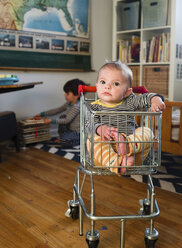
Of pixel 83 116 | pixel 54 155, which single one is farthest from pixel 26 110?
pixel 83 116

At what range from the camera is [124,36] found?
410 centimetres

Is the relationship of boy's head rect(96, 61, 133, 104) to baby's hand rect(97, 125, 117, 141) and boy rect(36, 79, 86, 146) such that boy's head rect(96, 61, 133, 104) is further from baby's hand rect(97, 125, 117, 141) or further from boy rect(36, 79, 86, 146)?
boy rect(36, 79, 86, 146)

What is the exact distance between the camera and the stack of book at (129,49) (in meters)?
3.85

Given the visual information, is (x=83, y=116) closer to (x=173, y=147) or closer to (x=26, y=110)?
(x=173, y=147)

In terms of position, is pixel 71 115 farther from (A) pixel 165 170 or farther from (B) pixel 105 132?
(B) pixel 105 132

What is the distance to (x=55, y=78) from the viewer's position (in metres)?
3.67

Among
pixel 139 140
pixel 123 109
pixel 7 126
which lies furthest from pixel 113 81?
pixel 7 126

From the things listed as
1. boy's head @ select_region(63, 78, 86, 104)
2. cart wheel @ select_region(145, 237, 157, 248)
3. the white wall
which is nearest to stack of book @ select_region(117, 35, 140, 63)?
the white wall

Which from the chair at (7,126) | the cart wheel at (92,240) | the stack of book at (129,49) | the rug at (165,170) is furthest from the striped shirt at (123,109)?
the stack of book at (129,49)

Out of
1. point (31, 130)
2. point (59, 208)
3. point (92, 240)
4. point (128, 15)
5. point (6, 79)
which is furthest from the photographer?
point (128, 15)

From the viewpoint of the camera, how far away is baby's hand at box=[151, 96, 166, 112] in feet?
4.11

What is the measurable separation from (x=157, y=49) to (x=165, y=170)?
1882mm

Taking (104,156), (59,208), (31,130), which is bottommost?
(59,208)

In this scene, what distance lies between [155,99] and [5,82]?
142 cm
